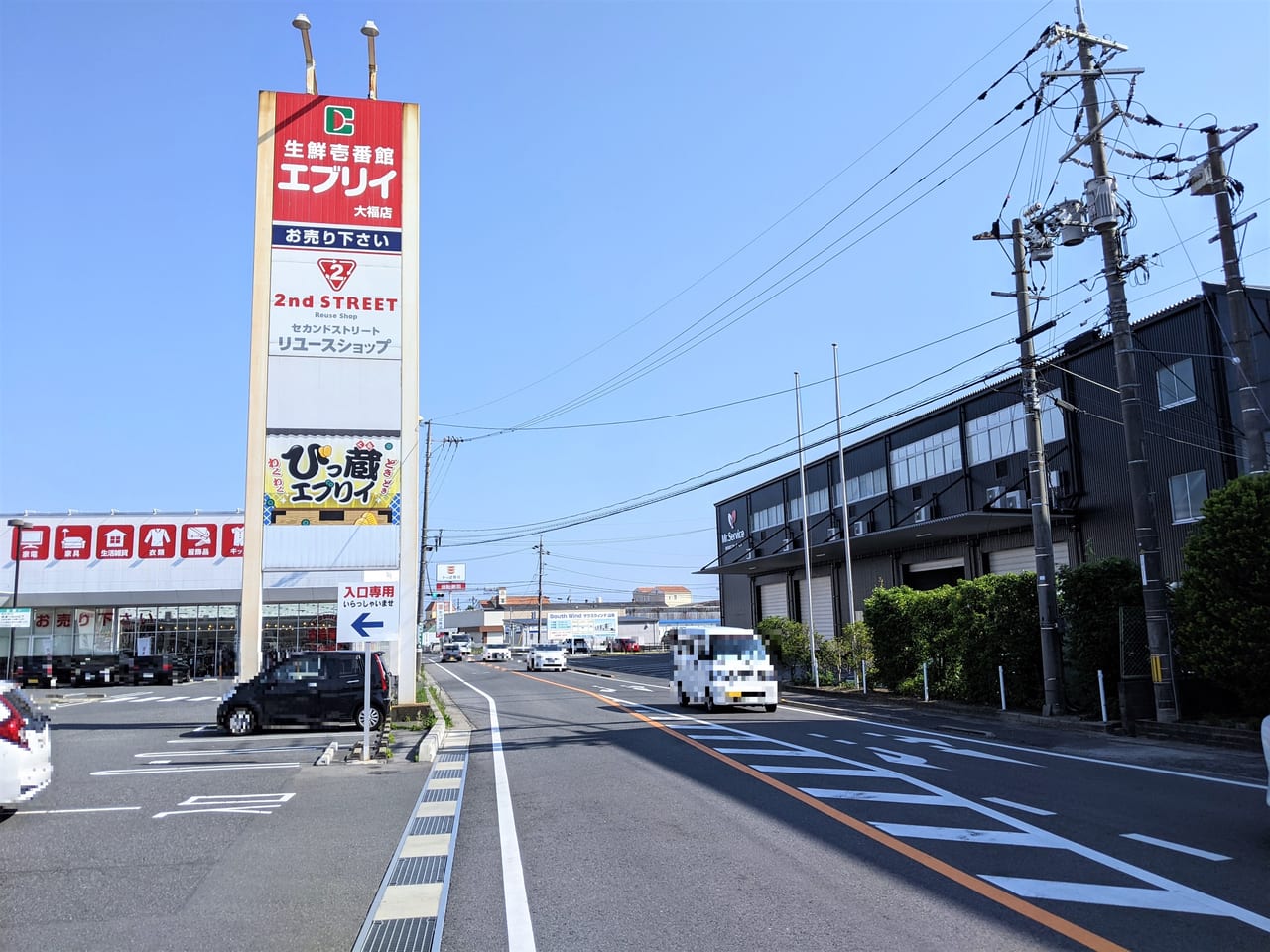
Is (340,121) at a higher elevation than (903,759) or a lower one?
higher

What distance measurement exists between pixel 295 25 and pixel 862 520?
3250 centimetres

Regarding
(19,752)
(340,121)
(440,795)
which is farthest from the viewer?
(340,121)

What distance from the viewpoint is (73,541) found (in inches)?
1813

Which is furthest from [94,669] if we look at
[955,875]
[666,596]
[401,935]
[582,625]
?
[666,596]

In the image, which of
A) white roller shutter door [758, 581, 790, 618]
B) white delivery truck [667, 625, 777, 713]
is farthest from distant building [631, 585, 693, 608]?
white delivery truck [667, 625, 777, 713]

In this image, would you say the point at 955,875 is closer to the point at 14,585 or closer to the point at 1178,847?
the point at 1178,847

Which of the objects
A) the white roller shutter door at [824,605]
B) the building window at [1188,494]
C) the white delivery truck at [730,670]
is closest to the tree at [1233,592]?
the white delivery truck at [730,670]

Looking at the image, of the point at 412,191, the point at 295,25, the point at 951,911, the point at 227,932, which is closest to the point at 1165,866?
the point at 951,911

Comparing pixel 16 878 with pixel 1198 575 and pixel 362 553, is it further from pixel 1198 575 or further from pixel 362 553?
pixel 1198 575

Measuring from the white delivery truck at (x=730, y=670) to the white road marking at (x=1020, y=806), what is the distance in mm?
12008

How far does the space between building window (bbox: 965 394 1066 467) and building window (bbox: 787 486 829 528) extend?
13.0m

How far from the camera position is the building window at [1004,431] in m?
32.8

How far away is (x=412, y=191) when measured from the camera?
2180 cm

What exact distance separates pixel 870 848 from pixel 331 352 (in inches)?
664
